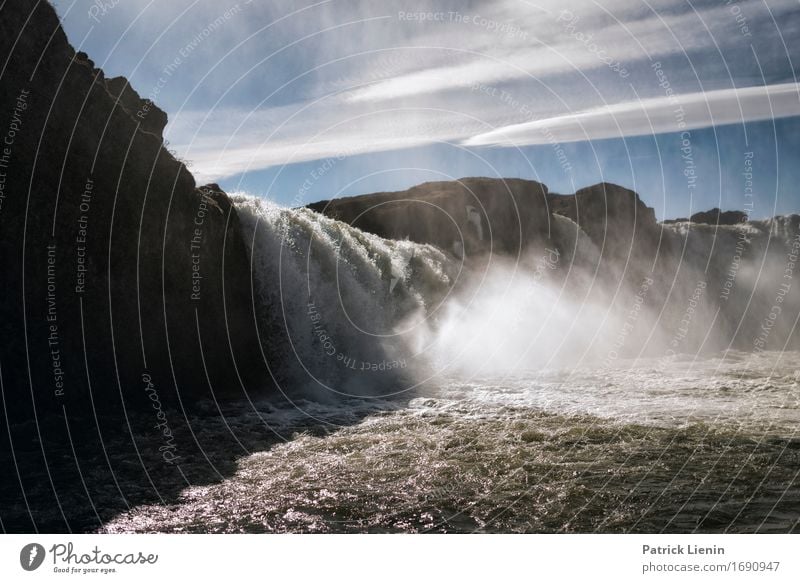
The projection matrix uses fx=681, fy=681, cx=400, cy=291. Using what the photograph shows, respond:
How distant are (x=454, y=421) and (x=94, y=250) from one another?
7.60 meters

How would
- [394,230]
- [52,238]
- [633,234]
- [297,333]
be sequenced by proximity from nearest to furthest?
[52,238]
[297,333]
[394,230]
[633,234]

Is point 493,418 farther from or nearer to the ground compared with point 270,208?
nearer to the ground

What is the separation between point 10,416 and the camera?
37.4 ft

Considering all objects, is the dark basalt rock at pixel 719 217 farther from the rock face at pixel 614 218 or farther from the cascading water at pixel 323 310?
the cascading water at pixel 323 310

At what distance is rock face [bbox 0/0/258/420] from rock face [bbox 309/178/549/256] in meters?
15.3

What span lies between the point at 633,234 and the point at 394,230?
13955 mm

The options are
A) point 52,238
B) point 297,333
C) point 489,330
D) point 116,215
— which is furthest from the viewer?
point 489,330

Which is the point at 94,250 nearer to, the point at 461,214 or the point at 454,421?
the point at 454,421

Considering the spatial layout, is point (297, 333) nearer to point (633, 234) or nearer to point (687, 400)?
point (687, 400)

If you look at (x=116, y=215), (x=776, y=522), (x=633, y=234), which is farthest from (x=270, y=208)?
(x=633, y=234)
